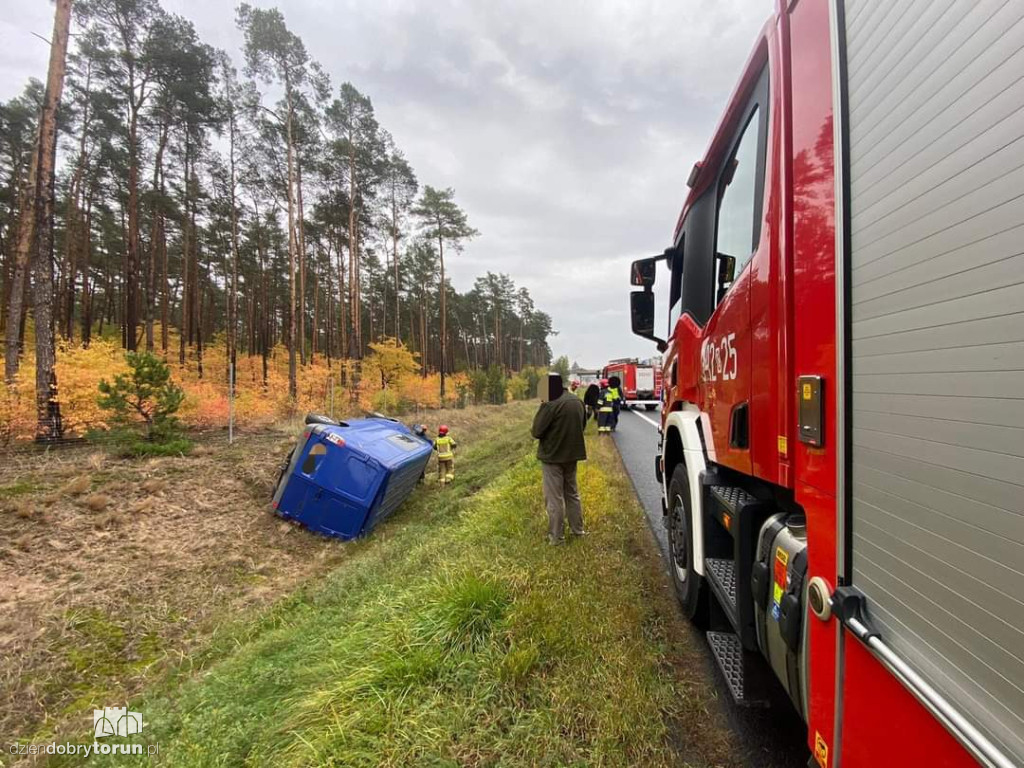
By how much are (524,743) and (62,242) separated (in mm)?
30854

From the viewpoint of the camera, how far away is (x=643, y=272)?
154 inches

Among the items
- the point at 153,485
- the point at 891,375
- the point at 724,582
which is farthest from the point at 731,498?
the point at 153,485

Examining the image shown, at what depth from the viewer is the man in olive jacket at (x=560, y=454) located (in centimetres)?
454

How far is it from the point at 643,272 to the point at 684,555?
2371 mm

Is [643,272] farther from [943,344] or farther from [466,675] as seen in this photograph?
[466,675]

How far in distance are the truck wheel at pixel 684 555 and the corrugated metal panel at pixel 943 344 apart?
1.92 m

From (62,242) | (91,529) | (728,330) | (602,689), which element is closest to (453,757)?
(602,689)

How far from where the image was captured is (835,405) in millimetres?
1239

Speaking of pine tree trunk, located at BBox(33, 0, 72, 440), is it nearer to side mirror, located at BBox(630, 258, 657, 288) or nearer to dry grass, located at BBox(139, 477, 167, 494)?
dry grass, located at BBox(139, 477, 167, 494)

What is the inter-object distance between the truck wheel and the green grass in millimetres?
212

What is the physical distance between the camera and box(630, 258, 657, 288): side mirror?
12.8 ft

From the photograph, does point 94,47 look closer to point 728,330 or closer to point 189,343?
point 189,343

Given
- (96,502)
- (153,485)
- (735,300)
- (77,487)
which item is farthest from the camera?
(153,485)

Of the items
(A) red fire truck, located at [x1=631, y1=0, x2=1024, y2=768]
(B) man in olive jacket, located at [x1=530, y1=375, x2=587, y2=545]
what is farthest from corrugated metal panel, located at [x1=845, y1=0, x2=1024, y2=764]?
(B) man in olive jacket, located at [x1=530, y1=375, x2=587, y2=545]
